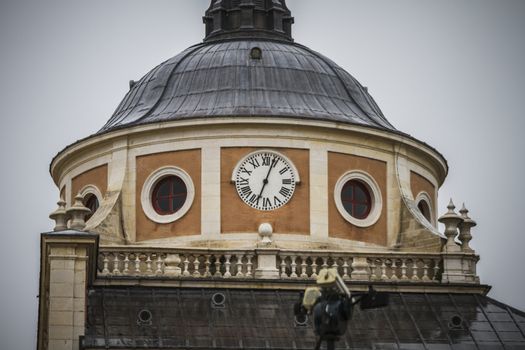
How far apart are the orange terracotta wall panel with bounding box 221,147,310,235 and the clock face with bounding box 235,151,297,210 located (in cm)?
17

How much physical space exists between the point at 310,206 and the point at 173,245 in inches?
166

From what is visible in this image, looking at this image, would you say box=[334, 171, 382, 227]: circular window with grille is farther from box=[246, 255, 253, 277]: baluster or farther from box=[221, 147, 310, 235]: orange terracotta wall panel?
box=[246, 255, 253, 277]: baluster

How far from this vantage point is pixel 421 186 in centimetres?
6962

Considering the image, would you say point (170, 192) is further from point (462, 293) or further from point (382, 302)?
point (382, 302)

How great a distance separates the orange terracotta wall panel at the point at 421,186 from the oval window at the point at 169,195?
7.21 m

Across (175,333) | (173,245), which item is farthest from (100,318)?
(173,245)

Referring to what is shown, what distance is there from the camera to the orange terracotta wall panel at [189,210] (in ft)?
216

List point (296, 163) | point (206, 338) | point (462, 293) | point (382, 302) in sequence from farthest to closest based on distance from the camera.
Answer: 1. point (296, 163)
2. point (462, 293)
3. point (206, 338)
4. point (382, 302)

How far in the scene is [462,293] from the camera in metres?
62.4

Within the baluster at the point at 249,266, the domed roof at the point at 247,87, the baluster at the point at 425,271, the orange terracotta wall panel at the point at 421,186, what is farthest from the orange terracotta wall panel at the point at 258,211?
the orange terracotta wall panel at the point at 421,186

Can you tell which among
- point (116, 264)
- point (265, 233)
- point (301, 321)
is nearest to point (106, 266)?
point (116, 264)

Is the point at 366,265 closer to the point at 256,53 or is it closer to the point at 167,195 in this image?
the point at 167,195

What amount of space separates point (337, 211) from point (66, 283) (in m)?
11.0

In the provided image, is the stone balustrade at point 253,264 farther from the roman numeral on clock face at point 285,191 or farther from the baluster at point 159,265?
the roman numeral on clock face at point 285,191
